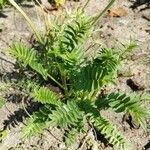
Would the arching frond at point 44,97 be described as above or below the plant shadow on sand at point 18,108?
above

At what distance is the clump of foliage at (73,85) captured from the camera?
7.43ft

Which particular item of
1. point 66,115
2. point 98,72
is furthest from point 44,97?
point 98,72

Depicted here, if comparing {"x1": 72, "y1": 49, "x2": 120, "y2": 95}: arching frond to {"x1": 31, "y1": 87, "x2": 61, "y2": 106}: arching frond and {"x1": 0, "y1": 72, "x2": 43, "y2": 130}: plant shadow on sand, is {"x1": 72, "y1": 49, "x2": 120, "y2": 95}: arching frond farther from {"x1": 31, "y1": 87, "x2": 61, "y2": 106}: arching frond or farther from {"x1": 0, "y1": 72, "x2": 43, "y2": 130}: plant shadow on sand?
{"x1": 0, "y1": 72, "x2": 43, "y2": 130}: plant shadow on sand

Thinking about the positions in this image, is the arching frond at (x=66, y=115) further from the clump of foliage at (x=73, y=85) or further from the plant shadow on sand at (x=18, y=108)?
the plant shadow on sand at (x=18, y=108)

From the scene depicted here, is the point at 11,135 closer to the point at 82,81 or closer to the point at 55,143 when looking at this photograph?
the point at 55,143

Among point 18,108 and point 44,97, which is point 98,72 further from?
point 18,108

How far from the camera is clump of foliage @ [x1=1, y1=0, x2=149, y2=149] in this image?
2266 mm

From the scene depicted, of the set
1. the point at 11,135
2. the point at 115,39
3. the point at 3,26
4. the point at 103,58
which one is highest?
the point at 103,58

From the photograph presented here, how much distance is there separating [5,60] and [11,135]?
0.60 m

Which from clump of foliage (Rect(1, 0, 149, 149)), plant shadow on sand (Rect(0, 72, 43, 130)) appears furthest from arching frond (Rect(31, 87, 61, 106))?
plant shadow on sand (Rect(0, 72, 43, 130))

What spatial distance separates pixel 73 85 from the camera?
2.55m

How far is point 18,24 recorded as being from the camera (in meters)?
3.21

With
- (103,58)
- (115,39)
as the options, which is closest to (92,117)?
(103,58)

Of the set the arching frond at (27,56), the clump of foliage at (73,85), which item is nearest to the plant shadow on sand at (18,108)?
the clump of foliage at (73,85)
